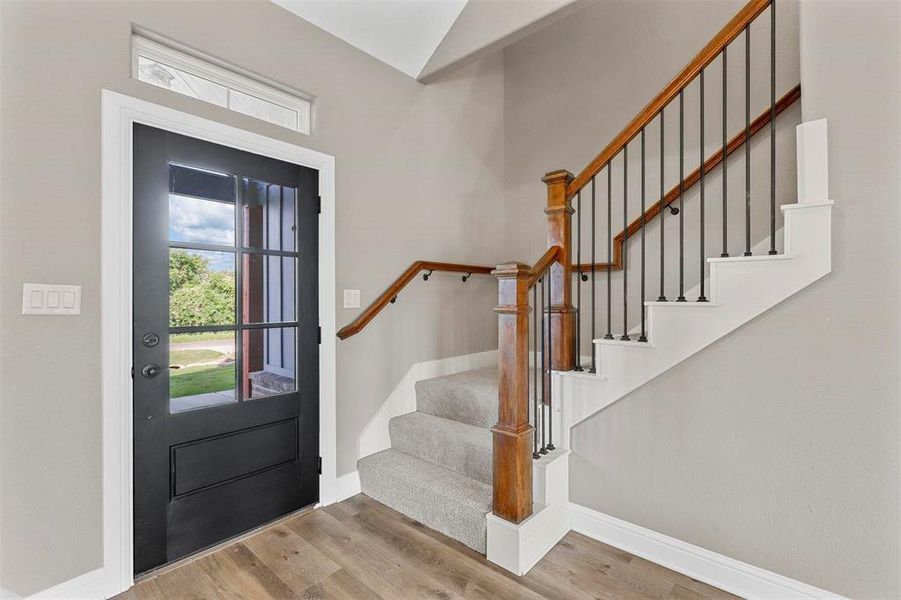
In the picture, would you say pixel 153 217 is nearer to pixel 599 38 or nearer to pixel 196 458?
pixel 196 458

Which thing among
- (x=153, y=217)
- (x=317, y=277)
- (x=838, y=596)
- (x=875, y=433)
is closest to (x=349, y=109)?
(x=317, y=277)

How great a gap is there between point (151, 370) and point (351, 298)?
1.05 meters

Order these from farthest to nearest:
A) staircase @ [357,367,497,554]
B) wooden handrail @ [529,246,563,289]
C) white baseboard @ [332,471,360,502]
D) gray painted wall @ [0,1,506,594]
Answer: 1. white baseboard @ [332,471,360,502]
2. staircase @ [357,367,497,554]
3. wooden handrail @ [529,246,563,289]
4. gray painted wall @ [0,1,506,594]

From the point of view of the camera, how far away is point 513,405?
1.83 meters

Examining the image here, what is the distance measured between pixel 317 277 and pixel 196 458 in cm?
106

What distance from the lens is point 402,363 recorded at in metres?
2.83

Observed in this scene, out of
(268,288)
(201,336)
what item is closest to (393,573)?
(201,336)

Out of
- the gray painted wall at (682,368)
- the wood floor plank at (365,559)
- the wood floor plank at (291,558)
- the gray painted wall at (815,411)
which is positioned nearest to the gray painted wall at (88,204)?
the gray painted wall at (682,368)

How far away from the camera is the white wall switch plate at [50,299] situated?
4.97 ft

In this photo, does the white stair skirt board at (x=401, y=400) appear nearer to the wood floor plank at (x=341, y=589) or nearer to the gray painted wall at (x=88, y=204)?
the gray painted wall at (x=88, y=204)

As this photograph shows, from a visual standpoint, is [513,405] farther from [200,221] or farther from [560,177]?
[200,221]

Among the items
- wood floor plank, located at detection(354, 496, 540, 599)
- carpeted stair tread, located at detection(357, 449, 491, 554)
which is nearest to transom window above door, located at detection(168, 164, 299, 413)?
carpeted stair tread, located at detection(357, 449, 491, 554)

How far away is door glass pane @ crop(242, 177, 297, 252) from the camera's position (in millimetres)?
2127

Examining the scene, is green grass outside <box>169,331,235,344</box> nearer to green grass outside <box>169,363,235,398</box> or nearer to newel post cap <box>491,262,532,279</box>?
green grass outside <box>169,363,235,398</box>
